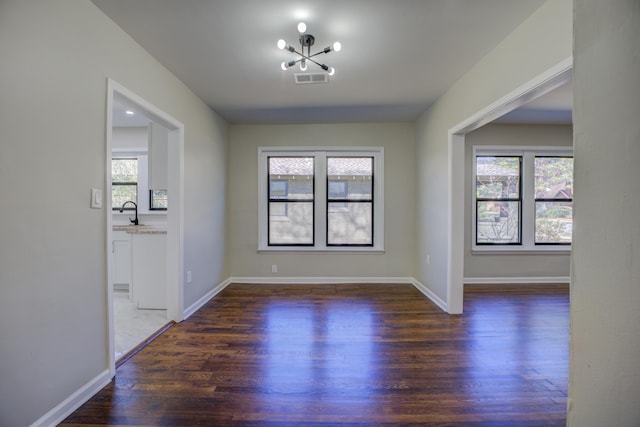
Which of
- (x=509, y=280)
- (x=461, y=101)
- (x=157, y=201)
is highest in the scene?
(x=461, y=101)

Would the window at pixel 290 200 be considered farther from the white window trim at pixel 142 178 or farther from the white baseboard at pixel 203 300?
the white window trim at pixel 142 178

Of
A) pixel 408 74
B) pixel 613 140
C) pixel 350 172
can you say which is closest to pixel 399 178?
pixel 350 172

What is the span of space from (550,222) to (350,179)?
11.2ft

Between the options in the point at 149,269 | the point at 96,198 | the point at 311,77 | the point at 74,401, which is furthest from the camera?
the point at 149,269

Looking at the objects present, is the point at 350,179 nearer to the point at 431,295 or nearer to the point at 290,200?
the point at 290,200

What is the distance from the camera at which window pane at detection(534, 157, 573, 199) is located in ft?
14.8

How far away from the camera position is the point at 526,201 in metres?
4.47

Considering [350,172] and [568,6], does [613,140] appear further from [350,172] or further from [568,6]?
[350,172]

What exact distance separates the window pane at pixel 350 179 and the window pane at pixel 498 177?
183cm

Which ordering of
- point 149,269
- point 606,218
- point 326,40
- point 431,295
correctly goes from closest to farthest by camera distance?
point 606,218
point 326,40
point 149,269
point 431,295

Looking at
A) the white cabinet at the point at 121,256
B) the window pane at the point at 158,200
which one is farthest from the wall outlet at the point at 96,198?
the window pane at the point at 158,200

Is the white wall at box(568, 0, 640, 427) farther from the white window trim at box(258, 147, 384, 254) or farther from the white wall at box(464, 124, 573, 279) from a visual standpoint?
the white wall at box(464, 124, 573, 279)

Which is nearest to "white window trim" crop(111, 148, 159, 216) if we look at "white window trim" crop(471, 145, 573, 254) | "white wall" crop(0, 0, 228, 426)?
"white wall" crop(0, 0, 228, 426)

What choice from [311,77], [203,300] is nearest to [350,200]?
[311,77]
